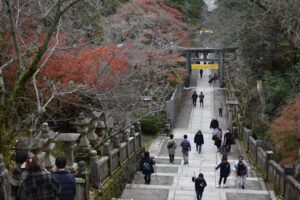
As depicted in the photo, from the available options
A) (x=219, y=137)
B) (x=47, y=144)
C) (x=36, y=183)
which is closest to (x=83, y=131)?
(x=47, y=144)

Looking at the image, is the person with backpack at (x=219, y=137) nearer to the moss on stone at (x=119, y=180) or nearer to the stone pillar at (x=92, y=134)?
the moss on stone at (x=119, y=180)

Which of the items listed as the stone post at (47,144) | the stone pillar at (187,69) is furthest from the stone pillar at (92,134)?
the stone pillar at (187,69)

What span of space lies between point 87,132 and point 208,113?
17958mm

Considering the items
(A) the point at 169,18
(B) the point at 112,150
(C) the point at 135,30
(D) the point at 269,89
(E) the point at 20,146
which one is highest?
(A) the point at 169,18

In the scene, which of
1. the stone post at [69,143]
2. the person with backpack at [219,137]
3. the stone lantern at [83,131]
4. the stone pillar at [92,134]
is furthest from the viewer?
the person with backpack at [219,137]

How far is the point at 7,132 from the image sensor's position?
7.44m

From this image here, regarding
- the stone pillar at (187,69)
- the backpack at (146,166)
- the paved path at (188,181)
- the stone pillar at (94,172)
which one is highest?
the stone pillar at (187,69)

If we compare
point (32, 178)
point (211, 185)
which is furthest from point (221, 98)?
point (32, 178)

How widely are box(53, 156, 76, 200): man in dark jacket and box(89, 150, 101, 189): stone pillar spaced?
11.9 feet

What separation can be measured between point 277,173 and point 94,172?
624cm

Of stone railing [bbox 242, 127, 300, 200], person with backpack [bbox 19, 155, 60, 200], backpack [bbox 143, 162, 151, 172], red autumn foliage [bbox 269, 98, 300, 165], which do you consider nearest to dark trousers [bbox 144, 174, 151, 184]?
backpack [bbox 143, 162, 151, 172]

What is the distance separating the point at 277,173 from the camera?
1170 cm

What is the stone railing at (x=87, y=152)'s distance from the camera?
720 cm

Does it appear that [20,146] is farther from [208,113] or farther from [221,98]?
[221,98]
